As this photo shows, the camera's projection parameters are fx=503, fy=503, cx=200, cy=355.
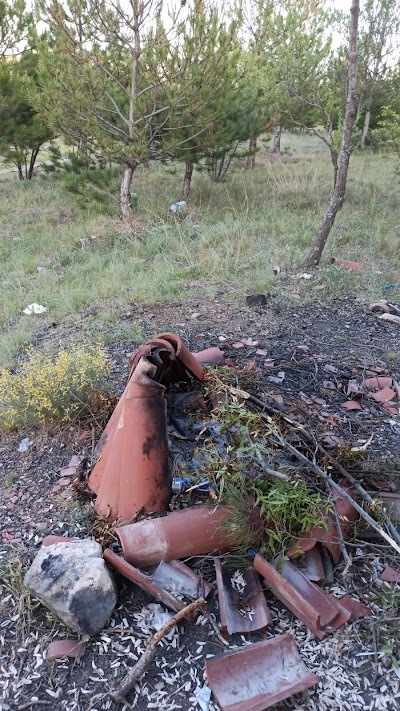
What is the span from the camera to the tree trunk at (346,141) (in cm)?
406

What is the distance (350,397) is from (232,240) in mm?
3199

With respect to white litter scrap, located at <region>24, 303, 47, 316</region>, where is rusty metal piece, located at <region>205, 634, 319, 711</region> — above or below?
below

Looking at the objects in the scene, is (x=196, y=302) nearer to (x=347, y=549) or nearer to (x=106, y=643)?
(x=347, y=549)

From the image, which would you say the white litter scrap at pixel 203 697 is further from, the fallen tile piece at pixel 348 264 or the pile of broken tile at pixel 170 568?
the fallen tile piece at pixel 348 264

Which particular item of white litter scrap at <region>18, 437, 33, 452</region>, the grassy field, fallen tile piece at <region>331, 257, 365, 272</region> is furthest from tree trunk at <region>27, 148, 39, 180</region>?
white litter scrap at <region>18, 437, 33, 452</region>

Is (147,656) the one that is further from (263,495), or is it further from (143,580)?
(263,495)

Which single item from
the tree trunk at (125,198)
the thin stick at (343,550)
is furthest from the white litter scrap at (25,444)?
the tree trunk at (125,198)

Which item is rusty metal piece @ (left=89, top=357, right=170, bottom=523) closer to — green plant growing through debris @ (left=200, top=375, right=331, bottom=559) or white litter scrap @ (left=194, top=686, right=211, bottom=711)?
green plant growing through debris @ (left=200, top=375, right=331, bottom=559)

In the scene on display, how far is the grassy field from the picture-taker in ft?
14.0

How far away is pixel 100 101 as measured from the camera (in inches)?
261

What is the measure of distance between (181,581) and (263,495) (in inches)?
15.7

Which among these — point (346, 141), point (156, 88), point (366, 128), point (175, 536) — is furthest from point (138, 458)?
point (366, 128)

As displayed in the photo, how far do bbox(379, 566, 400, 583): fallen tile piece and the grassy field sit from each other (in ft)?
7.39

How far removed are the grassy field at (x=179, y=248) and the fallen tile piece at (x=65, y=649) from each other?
7.19ft
